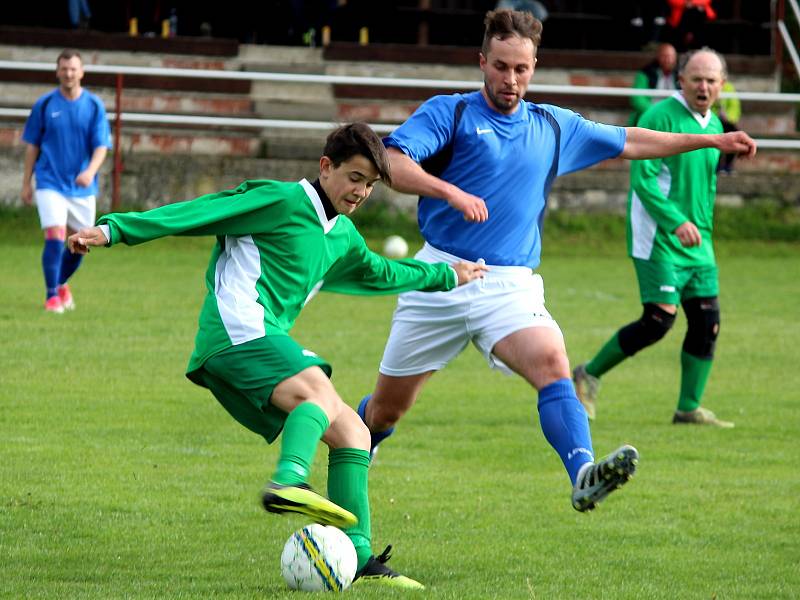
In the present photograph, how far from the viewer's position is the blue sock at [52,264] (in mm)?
12719

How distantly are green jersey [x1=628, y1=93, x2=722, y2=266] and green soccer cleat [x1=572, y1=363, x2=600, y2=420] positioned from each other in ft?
2.74

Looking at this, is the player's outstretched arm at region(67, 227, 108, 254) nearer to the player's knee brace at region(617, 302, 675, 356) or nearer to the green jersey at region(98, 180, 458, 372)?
the green jersey at region(98, 180, 458, 372)

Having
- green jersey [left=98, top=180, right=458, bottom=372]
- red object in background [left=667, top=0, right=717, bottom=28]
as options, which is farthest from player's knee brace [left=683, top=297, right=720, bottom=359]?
red object in background [left=667, top=0, right=717, bottom=28]

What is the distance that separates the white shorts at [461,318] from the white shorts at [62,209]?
705 centimetres

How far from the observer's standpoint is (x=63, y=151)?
13250 millimetres

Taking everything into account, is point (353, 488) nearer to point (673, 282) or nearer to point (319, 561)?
point (319, 561)

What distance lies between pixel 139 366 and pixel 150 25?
48.2ft

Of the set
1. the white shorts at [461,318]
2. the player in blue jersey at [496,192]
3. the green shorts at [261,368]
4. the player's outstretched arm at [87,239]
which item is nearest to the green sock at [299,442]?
the green shorts at [261,368]

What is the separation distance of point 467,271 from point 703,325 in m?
3.68

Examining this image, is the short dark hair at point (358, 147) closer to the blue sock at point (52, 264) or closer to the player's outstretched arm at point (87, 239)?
the player's outstretched arm at point (87, 239)

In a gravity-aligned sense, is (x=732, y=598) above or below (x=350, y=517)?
below

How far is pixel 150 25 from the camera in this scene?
24.3 meters

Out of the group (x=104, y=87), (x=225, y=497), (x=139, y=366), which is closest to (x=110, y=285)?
(x=139, y=366)

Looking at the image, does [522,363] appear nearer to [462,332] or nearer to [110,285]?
[462,332]
